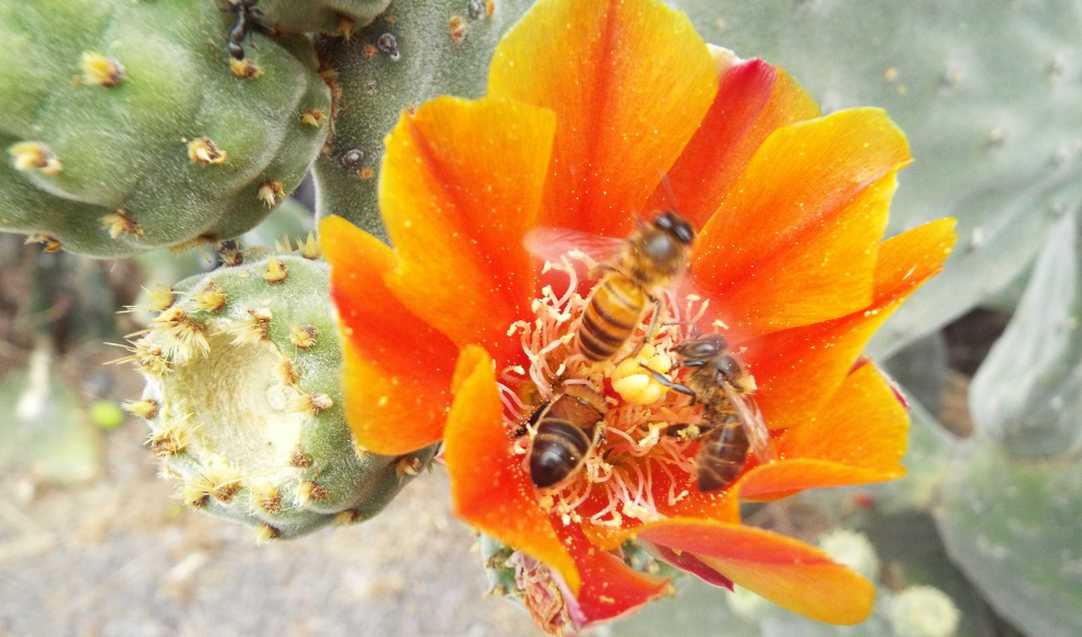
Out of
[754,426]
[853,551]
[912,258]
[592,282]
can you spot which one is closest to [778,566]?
[754,426]

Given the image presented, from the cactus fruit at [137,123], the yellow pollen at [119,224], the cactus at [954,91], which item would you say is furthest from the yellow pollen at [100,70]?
the cactus at [954,91]

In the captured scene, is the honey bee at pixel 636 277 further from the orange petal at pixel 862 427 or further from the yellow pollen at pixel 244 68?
the yellow pollen at pixel 244 68

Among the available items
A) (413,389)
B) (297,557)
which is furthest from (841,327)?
(297,557)

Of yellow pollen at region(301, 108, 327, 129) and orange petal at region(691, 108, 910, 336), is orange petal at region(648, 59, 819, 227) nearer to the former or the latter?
orange petal at region(691, 108, 910, 336)

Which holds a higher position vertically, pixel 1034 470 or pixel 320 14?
pixel 320 14

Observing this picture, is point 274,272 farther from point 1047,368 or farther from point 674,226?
point 1047,368

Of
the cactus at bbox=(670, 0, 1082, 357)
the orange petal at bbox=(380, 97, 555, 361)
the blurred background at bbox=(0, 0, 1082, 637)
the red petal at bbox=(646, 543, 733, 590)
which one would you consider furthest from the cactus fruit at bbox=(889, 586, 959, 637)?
the orange petal at bbox=(380, 97, 555, 361)
